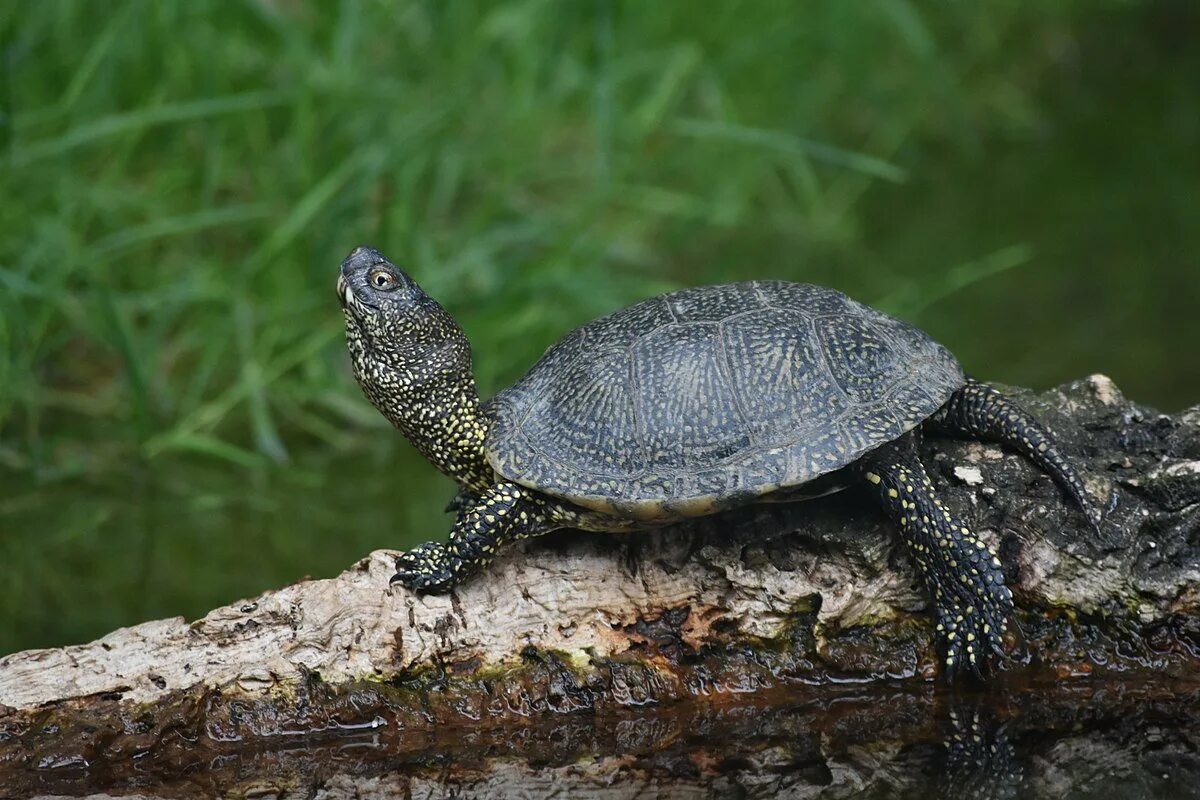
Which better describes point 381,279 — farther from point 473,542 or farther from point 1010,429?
point 1010,429

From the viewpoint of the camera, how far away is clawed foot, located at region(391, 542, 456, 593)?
3572 millimetres

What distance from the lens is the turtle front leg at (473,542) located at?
11.6 feet

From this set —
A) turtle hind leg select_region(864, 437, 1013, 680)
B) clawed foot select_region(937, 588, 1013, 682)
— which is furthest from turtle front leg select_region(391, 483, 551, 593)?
clawed foot select_region(937, 588, 1013, 682)

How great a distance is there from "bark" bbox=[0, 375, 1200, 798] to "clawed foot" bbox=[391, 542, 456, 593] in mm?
52

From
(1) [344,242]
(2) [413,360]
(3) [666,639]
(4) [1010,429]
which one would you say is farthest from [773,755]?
(1) [344,242]

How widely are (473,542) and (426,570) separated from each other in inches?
6.1

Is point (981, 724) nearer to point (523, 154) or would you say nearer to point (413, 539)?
point (413, 539)

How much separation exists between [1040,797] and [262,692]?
1.88m

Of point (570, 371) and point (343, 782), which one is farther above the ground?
point (570, 371)

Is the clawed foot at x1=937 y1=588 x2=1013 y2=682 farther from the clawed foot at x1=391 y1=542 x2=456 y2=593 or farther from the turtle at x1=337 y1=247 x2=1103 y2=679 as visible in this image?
the clawed foot at x1=391 y1=542 x2=456 y2=593

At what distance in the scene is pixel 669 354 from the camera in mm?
3660

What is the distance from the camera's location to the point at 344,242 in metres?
6.30

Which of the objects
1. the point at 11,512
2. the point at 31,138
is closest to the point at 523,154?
the point at 31,138

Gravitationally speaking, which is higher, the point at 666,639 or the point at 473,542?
the point at 473,542
